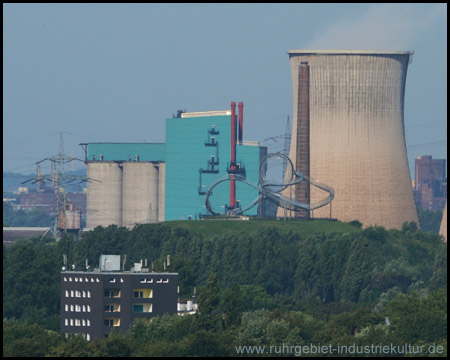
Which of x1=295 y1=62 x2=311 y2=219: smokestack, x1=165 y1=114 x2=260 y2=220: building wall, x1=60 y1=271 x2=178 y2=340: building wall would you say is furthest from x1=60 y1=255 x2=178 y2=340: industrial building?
x1=165 y1=114 x2=260 y2=220: building wall

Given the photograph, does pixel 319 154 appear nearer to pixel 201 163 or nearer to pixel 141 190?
pixel 201 163

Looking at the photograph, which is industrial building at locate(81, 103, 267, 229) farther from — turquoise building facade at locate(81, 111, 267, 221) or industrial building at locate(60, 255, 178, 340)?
industrial building at locate(60, 255, 178, 340)

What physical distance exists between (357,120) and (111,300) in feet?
138

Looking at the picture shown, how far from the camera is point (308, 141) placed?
108000 mm

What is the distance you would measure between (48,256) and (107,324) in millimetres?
24847

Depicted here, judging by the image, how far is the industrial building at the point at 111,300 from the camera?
208 ft

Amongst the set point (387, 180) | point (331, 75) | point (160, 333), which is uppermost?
point (331, 75)

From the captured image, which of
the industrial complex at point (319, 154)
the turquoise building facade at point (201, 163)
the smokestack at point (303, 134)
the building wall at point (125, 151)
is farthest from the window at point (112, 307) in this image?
the building wall at point (125, 151)

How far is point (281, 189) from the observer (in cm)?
11438

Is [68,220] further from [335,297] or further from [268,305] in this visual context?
[268,305]

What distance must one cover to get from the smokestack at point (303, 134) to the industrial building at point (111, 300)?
41081 mm

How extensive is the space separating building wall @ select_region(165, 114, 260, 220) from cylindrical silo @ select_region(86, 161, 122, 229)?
9.45 metres

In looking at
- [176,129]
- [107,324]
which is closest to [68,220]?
[176,129]

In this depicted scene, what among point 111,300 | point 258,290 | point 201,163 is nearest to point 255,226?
point 201,163
